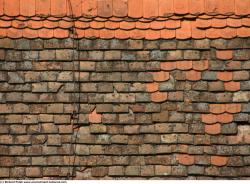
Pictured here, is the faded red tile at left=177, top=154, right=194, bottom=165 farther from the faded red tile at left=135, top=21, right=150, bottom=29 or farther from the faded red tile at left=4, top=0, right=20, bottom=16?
the faded red tile at left=4, top=0, right=20, bottom=16

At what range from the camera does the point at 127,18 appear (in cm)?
541

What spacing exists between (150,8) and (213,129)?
1.56 m

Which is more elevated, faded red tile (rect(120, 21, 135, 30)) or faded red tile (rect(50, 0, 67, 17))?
faded red tile (rect(50, 0, 67, 17))

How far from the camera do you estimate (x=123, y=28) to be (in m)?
5.41

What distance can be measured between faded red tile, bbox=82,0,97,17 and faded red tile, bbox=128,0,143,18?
0.41 metres

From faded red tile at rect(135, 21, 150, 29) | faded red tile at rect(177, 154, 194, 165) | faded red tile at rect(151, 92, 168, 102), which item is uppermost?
faded red tile at rect(135, 21, 150, 29)

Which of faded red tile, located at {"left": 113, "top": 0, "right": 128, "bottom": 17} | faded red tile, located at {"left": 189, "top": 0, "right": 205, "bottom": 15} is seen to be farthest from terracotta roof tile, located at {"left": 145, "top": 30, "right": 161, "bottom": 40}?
faded red tile, located at {"left": 189, "top": 0, "right": 205, "bottom": 15}

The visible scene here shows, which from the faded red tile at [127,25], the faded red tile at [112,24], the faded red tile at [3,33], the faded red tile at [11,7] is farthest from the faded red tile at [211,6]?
the faded red tile at [3,33]

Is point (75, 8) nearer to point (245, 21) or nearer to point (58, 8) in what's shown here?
point (58, 8)

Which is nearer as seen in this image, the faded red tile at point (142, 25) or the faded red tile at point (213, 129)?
the faded red tile at point (213, 129)

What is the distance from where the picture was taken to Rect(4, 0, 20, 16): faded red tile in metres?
5.40

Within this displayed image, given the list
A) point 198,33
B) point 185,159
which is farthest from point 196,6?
point 185,159

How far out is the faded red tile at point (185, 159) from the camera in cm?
527

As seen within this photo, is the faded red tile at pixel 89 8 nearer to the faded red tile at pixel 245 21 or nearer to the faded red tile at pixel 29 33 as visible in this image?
the faded red tile at pixel 29 33
